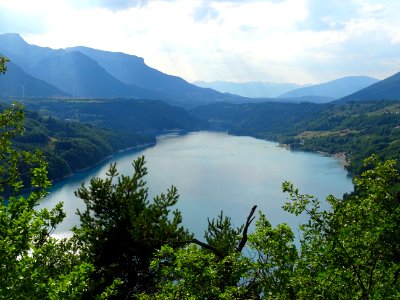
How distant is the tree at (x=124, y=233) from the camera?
950 inches

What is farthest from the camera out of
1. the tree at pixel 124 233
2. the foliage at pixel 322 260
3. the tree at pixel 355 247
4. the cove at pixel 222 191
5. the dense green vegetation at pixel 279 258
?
the cove at pixel 222 191

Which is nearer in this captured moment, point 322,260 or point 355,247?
point 355,247

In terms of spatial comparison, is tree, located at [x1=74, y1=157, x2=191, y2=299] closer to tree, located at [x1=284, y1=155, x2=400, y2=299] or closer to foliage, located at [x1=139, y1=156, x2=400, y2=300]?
foliage, located at [x1=139, y1=156, x2=400, y2=300]

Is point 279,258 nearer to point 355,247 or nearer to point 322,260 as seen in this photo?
point 322,260

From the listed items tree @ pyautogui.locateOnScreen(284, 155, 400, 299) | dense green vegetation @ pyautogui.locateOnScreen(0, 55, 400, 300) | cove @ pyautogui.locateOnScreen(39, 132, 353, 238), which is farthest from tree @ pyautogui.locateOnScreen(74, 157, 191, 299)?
cove @ pyautogui.locateOnScreen(39, 132, 353, 238)

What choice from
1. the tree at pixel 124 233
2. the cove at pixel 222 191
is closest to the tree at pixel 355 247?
the tree at pixel 124 233

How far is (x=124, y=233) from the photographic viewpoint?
26562mm

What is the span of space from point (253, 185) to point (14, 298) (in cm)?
16454

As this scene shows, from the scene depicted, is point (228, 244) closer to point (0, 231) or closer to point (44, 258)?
point (44, 258)

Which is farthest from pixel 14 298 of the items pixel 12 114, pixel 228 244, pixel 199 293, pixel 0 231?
pixel 228 244

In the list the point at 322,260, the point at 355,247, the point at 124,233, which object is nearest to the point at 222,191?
the point at 124,233

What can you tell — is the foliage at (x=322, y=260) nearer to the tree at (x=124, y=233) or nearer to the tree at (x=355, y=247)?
the tree at (x=355, y=247)

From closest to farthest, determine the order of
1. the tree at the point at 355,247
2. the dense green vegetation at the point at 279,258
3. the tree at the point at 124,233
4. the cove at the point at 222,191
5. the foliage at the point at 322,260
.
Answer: the dense green vegetation at the point at 279,258
the tree at the point at 355,247
the foliage at the point at 322,260
the tree at the point at 124,233
the cove at the point at 222,191

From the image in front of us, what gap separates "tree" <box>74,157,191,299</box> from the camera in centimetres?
2412
